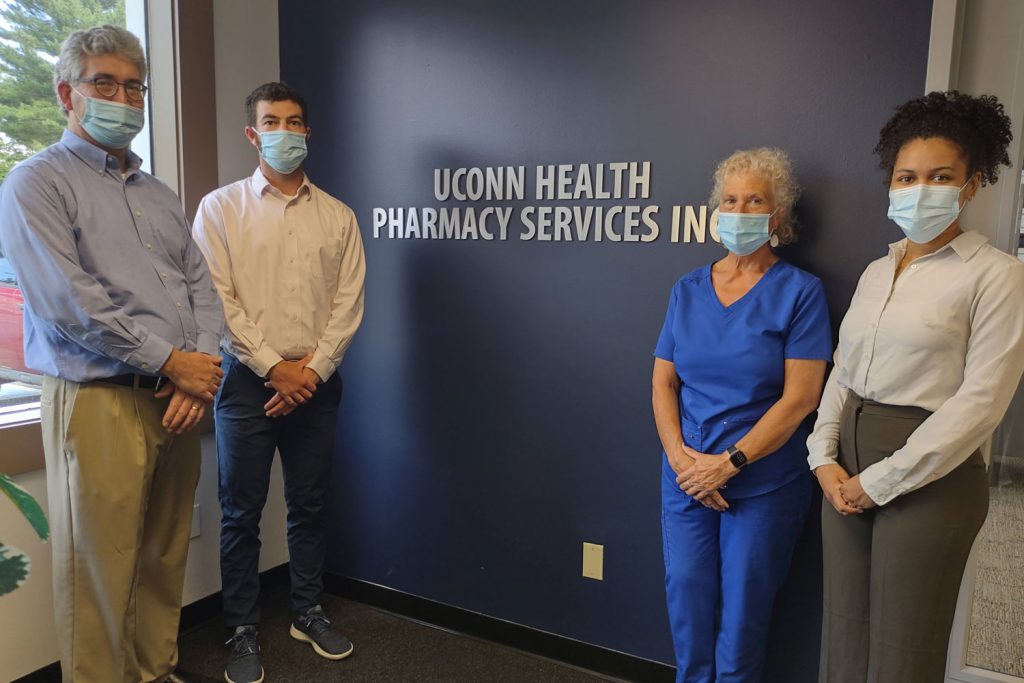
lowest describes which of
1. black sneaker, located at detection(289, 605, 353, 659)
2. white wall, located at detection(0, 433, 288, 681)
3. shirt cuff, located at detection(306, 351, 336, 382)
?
black sneaker, located at detection(289, 605, 353, 659)

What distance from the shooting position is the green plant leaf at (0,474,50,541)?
69 cm

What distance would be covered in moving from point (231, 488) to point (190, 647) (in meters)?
0.63

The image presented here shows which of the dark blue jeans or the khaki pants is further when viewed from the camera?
the dark blue jeans

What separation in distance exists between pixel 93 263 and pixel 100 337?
203 mm

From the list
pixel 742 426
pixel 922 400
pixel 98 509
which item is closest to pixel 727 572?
pixel 742 426

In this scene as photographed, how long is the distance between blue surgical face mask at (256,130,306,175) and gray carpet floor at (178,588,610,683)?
5.35 feet

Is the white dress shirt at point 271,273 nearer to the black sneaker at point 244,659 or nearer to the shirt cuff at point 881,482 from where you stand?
the black sneaker at point 244,659

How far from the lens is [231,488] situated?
231 cm

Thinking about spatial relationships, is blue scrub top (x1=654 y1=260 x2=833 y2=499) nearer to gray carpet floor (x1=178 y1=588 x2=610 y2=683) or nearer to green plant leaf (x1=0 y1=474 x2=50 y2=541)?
gray carpet floor (x1=178 y1=588 x2=610 y2=683)

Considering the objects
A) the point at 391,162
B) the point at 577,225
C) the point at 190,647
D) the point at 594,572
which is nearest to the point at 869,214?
the point at 577,225

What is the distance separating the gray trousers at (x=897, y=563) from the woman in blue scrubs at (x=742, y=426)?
0.19 m

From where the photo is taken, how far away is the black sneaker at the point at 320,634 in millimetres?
2404

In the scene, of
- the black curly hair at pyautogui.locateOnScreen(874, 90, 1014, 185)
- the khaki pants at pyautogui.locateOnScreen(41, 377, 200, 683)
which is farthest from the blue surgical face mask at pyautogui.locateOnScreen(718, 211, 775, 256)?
the khaki pants at pyautogui.locateOnScreen(41, 377, 200, 683)

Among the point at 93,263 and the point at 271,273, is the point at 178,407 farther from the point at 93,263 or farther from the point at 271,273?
the point at 271,273
